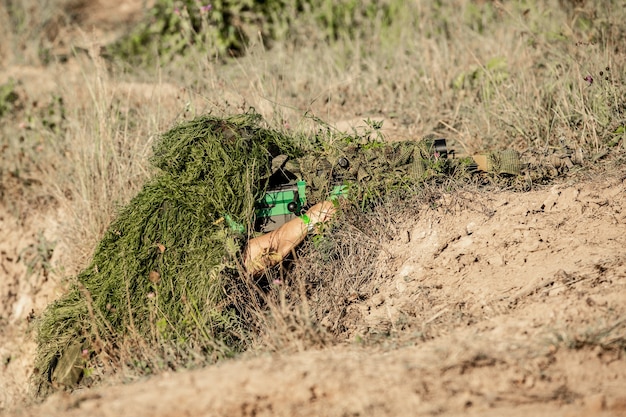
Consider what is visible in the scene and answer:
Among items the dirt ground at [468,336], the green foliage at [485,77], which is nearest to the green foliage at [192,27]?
the green foliage at [485,77]

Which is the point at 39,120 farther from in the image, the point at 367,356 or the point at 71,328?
the point at 367,356

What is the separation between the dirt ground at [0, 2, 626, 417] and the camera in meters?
2.53

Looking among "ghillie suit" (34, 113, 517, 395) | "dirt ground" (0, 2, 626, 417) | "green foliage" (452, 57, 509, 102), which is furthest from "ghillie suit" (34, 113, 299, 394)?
"green foliage" (452, 57, 509, 102)

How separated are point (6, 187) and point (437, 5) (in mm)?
4206

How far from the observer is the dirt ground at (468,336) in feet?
8.31

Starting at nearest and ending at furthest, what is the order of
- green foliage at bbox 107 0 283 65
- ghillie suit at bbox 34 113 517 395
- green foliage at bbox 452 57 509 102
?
ghillie suit at bbox 34 113 517 395 → green foliage at bbox 452 57 509 102 → green foliage at bbox 107 0 283 65

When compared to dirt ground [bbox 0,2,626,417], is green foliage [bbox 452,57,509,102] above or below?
above

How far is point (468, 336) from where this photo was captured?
2.92 metres

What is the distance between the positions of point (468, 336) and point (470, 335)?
0.6 inches

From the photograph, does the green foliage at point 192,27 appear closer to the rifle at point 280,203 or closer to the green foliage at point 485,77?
the green foliage at point 485,77

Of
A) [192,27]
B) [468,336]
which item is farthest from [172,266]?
[192,27]

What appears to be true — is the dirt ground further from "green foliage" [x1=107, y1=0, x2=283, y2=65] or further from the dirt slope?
"green foliage" [x1=107, y1=0, x2=283, y2=65]

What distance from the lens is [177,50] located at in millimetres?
6410

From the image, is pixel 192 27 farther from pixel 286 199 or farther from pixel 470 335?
pixel 470 335
